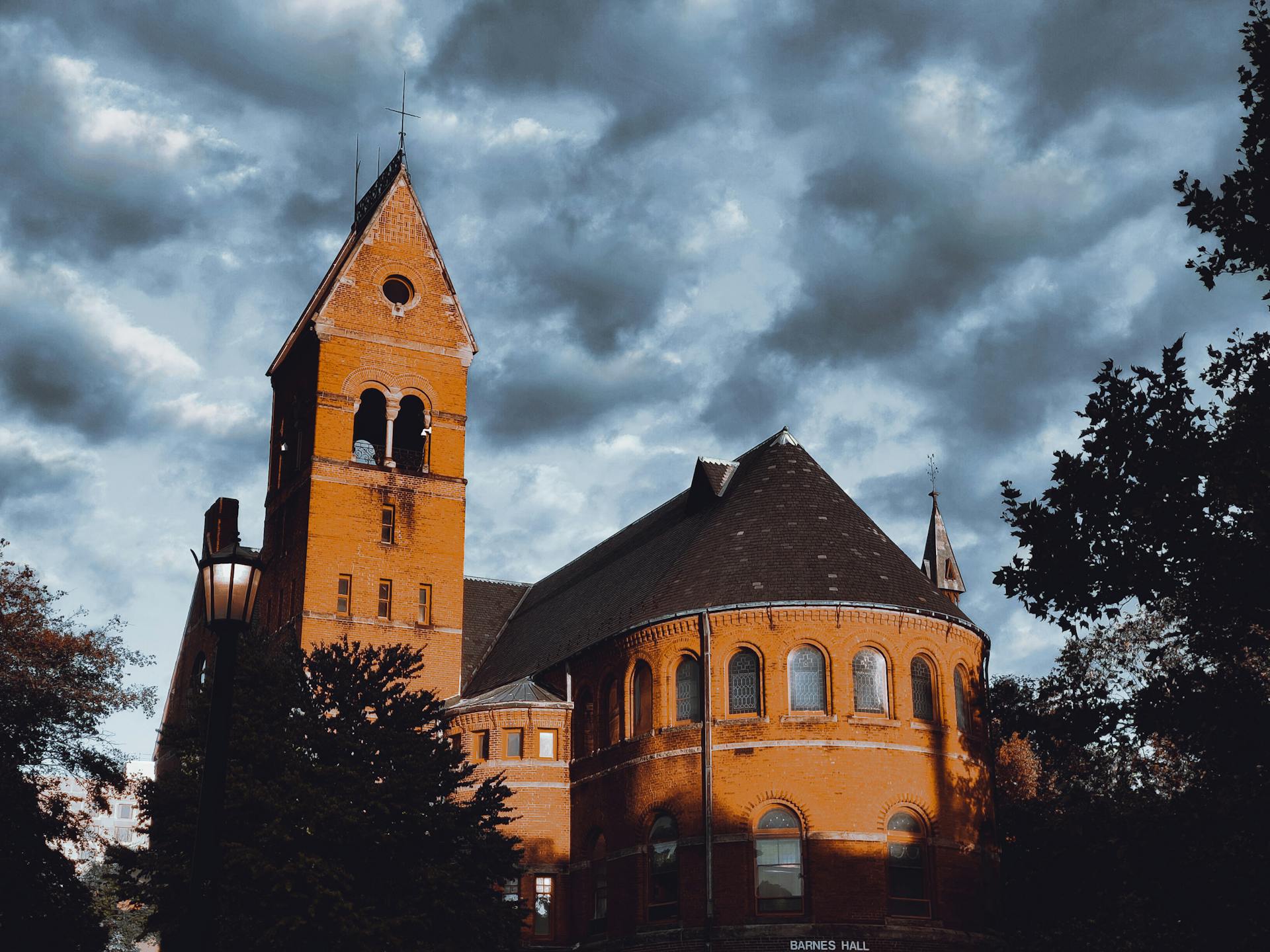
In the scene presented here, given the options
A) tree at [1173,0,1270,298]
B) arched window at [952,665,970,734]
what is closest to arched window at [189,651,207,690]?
arched window at [952,665,970,734]

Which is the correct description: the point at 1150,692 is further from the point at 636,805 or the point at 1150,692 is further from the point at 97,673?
the point at 97,673

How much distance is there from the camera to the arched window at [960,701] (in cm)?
4016

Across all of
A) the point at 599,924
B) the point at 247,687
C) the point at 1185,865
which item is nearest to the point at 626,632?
the point at 599,924

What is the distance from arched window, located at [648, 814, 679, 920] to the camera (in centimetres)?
3806

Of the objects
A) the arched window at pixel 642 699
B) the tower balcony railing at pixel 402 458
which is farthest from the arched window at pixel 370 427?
the arched window at pixel 642 699

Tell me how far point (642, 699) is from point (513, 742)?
16.4 ft

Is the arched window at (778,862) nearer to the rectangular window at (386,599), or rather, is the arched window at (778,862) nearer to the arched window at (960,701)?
the arched window at (960,701)

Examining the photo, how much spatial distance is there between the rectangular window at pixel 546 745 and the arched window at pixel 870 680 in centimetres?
999

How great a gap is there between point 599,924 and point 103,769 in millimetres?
13934

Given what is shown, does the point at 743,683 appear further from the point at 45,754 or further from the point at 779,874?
the point at 45,754

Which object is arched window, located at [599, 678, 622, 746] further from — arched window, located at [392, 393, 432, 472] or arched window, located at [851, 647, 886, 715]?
arched window, located at [392, 393, 432, 472]

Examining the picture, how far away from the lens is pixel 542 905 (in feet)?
139

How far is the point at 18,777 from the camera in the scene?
3192 cm

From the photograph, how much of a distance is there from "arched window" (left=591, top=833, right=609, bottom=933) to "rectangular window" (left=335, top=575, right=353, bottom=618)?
11884 millimetres
